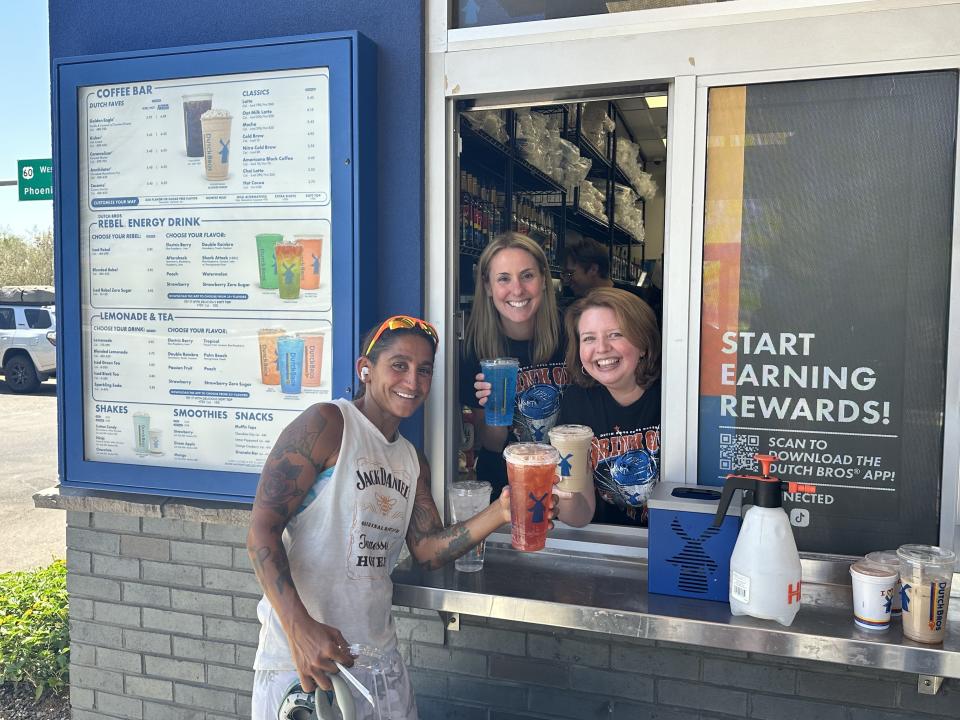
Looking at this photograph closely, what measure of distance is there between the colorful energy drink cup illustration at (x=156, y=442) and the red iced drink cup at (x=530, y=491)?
148 centimetres

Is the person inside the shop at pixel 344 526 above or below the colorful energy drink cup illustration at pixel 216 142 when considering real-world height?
below

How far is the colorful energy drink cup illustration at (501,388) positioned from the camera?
2.77 meters

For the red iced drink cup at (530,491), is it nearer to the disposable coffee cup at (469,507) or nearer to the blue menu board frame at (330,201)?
the disposable coffee cup at (469,507)

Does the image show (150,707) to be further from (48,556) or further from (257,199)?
(48,556)

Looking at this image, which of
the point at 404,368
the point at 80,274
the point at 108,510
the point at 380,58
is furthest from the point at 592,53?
the point at 108,510

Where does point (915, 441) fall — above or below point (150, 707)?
above

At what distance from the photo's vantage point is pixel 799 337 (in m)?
2.39

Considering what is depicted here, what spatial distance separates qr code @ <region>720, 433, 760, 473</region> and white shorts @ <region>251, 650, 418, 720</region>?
1.17 metres

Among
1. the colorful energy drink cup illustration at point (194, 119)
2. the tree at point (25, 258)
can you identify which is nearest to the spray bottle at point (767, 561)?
the colorful energy drink cup illustration at point (194, 119)

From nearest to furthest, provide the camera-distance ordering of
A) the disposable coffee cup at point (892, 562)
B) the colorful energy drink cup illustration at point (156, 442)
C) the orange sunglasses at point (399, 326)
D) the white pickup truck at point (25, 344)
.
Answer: the disposable coffee cup at point (892, 562) → the orange sunglasses at point (399, 326) → the colorful energy drink cup illustration at point (156, 442) → the white pickup truck at point (25, 344)

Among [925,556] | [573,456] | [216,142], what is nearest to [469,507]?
[573,456]

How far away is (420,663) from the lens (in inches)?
110

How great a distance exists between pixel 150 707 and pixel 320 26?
9.04 feet

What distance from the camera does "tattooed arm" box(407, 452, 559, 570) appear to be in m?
2.24
